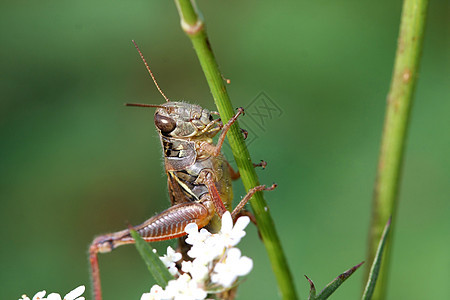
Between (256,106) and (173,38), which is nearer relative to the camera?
(256,106)

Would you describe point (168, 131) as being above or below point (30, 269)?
above

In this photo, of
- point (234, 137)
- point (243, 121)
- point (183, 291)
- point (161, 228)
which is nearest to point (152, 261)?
point (183, 291)

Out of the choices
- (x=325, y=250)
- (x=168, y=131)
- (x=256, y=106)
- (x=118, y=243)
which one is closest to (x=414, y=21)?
(x=256, y=106)

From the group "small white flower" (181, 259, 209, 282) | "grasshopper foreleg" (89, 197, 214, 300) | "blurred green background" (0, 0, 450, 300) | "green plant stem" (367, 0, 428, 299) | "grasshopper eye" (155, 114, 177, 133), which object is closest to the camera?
"small white flower" (181, 259, 209, 282)

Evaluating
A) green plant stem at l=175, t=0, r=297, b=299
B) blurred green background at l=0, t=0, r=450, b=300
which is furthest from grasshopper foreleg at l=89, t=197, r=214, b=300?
blurred green background at l=0, t=0, r=450, b=300

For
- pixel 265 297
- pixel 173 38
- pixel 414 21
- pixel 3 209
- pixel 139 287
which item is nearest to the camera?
pixel 414 21

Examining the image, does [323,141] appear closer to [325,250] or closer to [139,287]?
[325,250]

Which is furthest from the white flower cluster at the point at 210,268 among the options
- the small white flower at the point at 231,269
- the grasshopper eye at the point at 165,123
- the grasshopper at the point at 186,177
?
the grasshopper eye at the point at 165,123

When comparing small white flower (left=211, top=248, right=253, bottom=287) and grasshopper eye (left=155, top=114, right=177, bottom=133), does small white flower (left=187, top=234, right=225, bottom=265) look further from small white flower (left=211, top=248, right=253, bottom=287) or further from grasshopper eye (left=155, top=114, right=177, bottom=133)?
grasshopper eye (left=155, top=114, right=177, bottom=133)
